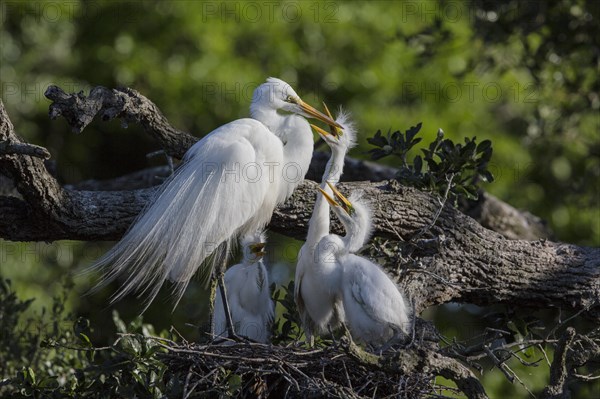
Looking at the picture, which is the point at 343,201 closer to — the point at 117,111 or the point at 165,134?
the point at 165,134

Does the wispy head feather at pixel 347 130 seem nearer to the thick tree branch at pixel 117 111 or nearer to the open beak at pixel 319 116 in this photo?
the open beak at pixel 319 116

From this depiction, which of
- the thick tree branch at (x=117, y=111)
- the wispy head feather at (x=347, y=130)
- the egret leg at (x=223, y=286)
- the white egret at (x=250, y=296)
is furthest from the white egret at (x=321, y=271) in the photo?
the thick tree branch at (x=117, y=111)

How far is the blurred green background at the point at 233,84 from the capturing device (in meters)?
7.45

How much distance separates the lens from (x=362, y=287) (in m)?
3.67

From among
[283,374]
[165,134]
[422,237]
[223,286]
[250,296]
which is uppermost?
[165,134]

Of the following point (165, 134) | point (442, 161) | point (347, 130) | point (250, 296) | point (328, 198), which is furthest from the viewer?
point (250, 296)

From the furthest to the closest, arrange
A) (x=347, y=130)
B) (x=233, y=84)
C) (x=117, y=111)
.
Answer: (x=233, y=84) → (x=347, y=130) → (x=117, y=111)

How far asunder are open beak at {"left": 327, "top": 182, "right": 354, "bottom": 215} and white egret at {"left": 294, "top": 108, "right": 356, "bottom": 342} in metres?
0.06

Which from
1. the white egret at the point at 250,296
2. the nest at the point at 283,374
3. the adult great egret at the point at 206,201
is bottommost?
the white egret at the point at 250,296

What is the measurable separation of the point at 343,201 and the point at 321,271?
11.9 inches

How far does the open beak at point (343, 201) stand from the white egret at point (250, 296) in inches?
26.8

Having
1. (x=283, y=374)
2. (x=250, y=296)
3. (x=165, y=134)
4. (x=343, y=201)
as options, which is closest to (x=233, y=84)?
(x=250, y=296)

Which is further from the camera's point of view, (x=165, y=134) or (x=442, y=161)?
(x=442, y=161)

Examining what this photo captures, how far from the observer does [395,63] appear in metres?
Answer: 8.45
